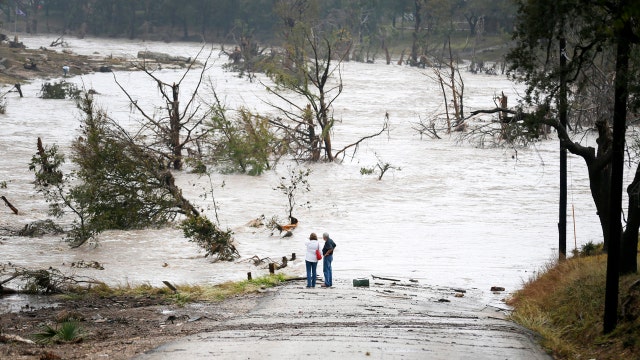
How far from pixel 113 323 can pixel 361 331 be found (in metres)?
4.43

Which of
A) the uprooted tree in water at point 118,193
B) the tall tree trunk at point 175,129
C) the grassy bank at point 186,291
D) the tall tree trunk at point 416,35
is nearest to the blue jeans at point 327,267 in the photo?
the grassy bank at point 186,291

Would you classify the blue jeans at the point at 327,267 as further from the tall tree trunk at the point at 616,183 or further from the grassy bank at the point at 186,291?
the tall tree trunk at the point at 616,183

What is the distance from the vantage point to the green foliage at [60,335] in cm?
1330

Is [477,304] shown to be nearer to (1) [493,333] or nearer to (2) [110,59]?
(1) [493,333]

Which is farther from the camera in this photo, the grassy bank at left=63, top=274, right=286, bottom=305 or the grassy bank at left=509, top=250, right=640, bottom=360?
the grassy bank at left=63, top=274, right=286, bottom=305

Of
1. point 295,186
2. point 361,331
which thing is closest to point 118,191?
point 295,186

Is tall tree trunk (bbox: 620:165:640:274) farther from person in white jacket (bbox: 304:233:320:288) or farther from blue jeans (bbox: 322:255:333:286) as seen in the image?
person in white jacket (bbox: 304:233:320:288)

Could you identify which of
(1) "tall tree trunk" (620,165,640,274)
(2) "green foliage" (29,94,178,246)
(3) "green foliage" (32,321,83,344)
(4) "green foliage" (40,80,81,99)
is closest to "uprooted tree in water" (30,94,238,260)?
(2) "green foliage" (29,94,178,246)

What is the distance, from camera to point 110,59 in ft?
290

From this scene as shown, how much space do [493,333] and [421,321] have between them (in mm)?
1405

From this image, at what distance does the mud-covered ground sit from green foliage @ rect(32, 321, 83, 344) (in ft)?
0.30

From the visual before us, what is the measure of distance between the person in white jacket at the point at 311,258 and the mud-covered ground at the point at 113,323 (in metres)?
1.14

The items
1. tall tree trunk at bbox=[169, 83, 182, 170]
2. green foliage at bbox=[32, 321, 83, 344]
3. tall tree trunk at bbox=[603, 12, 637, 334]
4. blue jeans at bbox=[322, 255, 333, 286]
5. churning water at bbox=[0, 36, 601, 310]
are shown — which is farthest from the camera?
tall tree trunk at bbox=[169, 83, 182, 170]

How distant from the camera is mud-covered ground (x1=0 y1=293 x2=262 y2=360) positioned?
1247 cm
